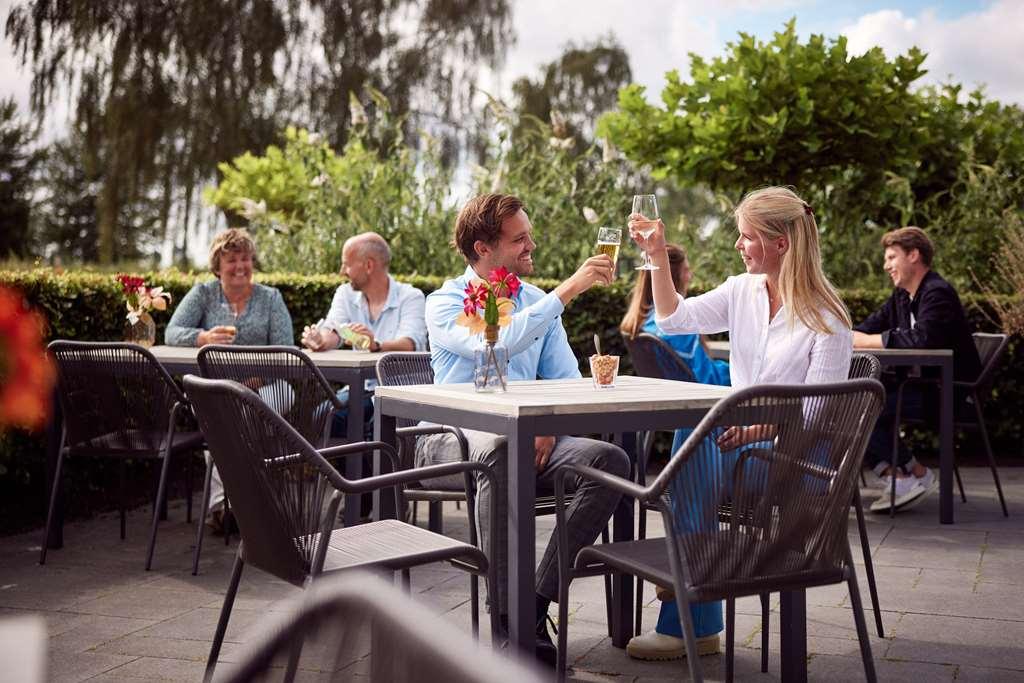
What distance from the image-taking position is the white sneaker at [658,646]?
3598 millimetres

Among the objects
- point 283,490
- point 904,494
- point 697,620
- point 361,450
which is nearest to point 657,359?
point 904,494

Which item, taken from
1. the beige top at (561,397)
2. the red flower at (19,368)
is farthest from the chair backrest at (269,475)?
the red flower at (19,368)

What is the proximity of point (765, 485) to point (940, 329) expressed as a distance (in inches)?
A: 156

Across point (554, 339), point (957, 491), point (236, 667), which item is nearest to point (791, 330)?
point (554, 339)

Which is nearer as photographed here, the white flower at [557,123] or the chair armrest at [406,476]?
the chair armrest at [406,476]

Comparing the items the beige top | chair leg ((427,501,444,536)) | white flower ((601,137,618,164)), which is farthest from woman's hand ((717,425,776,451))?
white flower ((601,137,618,164))

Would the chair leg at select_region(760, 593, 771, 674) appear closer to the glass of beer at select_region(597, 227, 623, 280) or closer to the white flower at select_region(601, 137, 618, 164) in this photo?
the glass of beer at select_region(597, 227, 623, 280)

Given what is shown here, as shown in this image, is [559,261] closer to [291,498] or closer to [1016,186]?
[1016,186]

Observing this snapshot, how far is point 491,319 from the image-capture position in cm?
331

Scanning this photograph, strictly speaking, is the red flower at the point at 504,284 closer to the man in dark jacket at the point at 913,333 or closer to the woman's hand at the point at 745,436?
the woman's hand at the point at 745,436

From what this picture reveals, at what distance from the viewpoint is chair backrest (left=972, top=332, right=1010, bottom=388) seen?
6125mm

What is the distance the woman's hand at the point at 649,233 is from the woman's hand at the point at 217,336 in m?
2.81

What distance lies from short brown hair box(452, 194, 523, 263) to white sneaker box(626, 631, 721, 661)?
1405mm

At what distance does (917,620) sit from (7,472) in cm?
436
